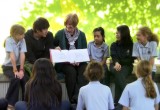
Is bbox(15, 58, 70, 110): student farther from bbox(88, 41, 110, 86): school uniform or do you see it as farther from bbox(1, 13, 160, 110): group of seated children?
bbox(88, 41, 110, 86): school uniform

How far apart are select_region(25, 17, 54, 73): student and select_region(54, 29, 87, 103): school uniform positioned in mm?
163

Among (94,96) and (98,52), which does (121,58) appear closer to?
(98,52)

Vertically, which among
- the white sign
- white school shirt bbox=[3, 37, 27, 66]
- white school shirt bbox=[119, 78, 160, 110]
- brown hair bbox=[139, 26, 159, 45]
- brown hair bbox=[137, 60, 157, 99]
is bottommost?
white school shirt bbox=[119, 78, 160, 110]

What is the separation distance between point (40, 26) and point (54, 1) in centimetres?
99

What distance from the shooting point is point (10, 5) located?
6156 millimetres

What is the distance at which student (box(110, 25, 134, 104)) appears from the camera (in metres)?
5.57

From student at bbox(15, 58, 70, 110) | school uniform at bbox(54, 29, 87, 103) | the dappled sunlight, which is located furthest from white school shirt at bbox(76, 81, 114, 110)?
the dappled sunlight

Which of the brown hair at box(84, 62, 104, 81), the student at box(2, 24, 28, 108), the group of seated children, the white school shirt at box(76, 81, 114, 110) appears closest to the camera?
the group of seated children

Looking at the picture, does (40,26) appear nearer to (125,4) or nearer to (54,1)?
(54,1)

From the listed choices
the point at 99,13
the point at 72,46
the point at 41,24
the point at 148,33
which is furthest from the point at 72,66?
the point at 99,13

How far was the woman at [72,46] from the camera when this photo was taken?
532 cm

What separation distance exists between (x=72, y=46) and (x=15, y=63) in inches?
37.1

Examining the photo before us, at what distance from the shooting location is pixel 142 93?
13.9 ft

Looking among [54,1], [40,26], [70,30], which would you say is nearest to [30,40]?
[40,26]
